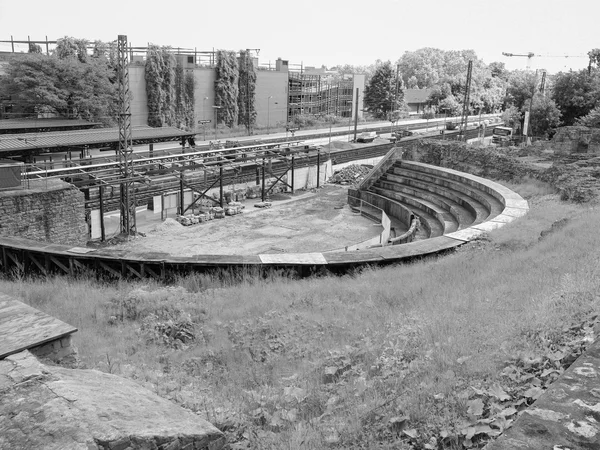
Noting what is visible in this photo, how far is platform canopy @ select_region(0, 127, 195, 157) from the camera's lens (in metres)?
28.8

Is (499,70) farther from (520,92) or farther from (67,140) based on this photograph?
(67,140)

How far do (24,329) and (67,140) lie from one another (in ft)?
93.1

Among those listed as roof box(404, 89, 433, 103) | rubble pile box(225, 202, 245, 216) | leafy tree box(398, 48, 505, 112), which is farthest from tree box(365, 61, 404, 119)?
rubble pile box(225, 202, 245, 216)

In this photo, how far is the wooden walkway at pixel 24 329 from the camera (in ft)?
18.3

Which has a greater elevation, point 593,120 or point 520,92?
point 520,92

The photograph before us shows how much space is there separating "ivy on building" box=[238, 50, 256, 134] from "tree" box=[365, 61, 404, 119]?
25814 millimetres

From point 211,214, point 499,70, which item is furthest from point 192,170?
point 499,70

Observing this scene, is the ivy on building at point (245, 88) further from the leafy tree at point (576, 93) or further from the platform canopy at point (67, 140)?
the leafy tree at point (576, 93)

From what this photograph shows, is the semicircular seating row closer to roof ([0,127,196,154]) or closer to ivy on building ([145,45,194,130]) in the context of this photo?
roof ([0,127,196,154])

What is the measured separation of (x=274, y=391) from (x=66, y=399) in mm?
2492

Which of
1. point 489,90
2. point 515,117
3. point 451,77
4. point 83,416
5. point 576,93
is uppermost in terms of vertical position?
point 451,77

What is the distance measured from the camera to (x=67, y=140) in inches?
1244

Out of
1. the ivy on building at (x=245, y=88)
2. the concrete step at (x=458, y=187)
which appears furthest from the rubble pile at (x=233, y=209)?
the ivy on building at (x=245, y=88)

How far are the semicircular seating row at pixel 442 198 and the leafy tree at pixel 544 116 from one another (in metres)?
20.4
